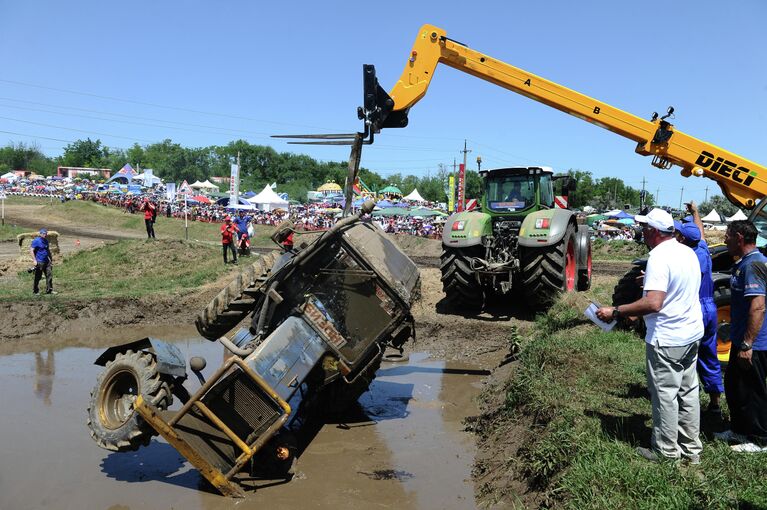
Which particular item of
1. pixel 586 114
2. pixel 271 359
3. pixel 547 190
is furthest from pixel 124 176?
pixel 271 359

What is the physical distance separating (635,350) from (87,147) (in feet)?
396

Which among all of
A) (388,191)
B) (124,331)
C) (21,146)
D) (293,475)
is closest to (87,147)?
(21,146)

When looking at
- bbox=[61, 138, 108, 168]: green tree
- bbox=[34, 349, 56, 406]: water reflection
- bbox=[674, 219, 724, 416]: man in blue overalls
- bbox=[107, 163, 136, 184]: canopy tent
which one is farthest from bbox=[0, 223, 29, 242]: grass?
bbox=[61, 138, 108, 168]: green tree

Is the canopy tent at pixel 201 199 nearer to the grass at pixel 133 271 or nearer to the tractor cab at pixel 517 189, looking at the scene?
the grass at pixel 133 271

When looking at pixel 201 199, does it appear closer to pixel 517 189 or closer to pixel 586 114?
pixel 517 189

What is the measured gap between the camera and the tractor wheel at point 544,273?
9.78 m

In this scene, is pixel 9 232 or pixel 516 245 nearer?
pixel 516 245

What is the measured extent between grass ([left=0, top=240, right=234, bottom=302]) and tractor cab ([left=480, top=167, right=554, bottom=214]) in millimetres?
6895

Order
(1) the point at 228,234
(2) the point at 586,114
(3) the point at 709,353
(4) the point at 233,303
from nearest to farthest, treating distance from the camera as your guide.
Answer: (3) the point at 709,353 → (4) the point at 233,303 → (2) the point at 586,114 → (1) the point at 228,234

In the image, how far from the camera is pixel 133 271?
1567 centimetres

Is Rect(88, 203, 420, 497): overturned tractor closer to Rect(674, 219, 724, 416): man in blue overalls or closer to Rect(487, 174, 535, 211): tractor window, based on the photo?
Rect(674, 219, 724, 416): man in blue overalls

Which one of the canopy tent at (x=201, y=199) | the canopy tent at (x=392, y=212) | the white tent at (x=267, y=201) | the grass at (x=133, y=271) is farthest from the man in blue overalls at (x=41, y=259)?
the canopy tent at (x=201, y=199)

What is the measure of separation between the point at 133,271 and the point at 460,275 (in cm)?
948

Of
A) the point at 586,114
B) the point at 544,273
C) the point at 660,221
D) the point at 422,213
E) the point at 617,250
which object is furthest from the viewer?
the point at 422,213
